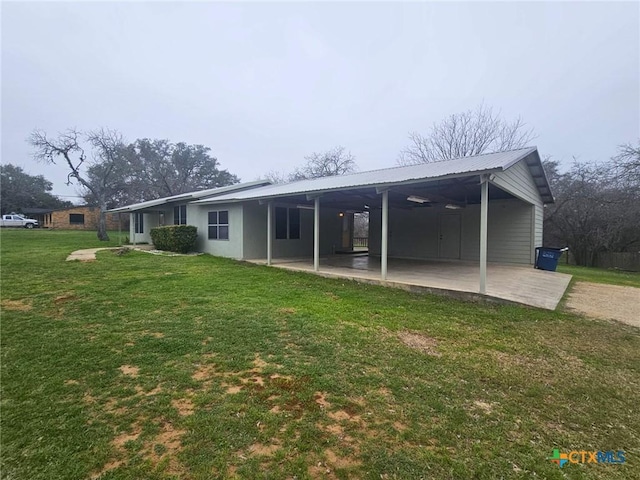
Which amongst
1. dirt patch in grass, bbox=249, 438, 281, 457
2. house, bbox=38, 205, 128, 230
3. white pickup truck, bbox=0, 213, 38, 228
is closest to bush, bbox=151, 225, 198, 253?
dirt patch in grass, bbox=249, 438, 281, 457

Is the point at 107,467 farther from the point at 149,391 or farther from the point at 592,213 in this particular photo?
the point at 592,213

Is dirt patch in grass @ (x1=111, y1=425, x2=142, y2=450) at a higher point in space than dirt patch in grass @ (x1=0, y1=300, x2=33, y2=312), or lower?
lower

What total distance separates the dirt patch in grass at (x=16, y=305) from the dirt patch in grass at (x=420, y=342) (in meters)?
5.66

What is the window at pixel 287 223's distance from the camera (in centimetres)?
1218

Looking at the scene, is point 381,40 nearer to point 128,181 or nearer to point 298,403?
point 298,403

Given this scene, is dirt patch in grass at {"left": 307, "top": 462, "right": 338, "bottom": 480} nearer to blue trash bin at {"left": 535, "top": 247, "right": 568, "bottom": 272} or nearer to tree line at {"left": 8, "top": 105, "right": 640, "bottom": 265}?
blue trash bin at {"left": 535, "top": 247, "right": 568, "bottom": 272}

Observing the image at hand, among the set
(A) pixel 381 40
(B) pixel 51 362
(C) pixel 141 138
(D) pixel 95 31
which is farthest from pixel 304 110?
(B) pixel 51 362

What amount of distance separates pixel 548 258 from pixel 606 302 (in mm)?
4144

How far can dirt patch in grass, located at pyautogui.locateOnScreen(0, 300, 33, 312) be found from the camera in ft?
16.2

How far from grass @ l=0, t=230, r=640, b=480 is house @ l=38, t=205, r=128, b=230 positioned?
102 feet

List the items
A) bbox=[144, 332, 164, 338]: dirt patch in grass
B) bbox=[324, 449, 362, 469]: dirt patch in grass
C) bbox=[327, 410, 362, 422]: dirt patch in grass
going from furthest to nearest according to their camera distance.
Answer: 1. bbox=[144, 332, 164, 338]: dirt patch in grass
2. bbox=[327, 410, 362, 422]: dirt patch in grass
3. bbox=[324, 449, 362, 469]: dirt patch in grass

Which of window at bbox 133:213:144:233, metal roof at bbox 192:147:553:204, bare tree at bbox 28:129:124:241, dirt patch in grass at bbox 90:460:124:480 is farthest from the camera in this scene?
Answer: bare tree at bbox 28:129:124:241

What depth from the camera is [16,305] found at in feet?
16.8

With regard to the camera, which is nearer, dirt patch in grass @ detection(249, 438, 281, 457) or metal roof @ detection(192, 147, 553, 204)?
dirt patch in grass @ detection(249, 438, 281, 457)
